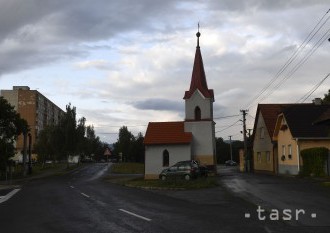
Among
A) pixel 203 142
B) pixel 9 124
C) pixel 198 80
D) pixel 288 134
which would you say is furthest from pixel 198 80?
pixel 9 124

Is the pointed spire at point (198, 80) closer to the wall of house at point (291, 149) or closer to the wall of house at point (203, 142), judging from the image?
the wall of house at point (203, 142)

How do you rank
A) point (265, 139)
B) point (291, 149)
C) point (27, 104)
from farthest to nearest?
point (27, 104), point (265, 139), point (291, 149)

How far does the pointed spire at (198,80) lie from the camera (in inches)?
1870

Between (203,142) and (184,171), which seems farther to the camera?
(203,142)

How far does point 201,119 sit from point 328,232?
119 feet

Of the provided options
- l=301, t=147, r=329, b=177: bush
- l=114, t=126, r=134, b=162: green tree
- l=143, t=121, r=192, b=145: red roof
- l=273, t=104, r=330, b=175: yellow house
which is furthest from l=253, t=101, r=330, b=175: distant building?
l=114, t=126, r=134, b=162: green tree

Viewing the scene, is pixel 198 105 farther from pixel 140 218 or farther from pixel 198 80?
pixel 140 218

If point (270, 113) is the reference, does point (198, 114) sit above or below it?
below

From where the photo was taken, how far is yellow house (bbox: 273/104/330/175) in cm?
3828

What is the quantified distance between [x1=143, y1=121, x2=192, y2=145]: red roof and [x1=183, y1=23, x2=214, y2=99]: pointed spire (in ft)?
10.6

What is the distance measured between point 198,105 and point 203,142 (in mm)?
3761

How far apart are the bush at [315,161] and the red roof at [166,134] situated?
1283 centimetres

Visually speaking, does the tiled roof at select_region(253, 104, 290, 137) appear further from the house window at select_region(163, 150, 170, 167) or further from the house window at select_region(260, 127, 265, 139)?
the house window at select_region(163, 150, 170, 167)

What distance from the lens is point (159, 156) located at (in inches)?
1806
